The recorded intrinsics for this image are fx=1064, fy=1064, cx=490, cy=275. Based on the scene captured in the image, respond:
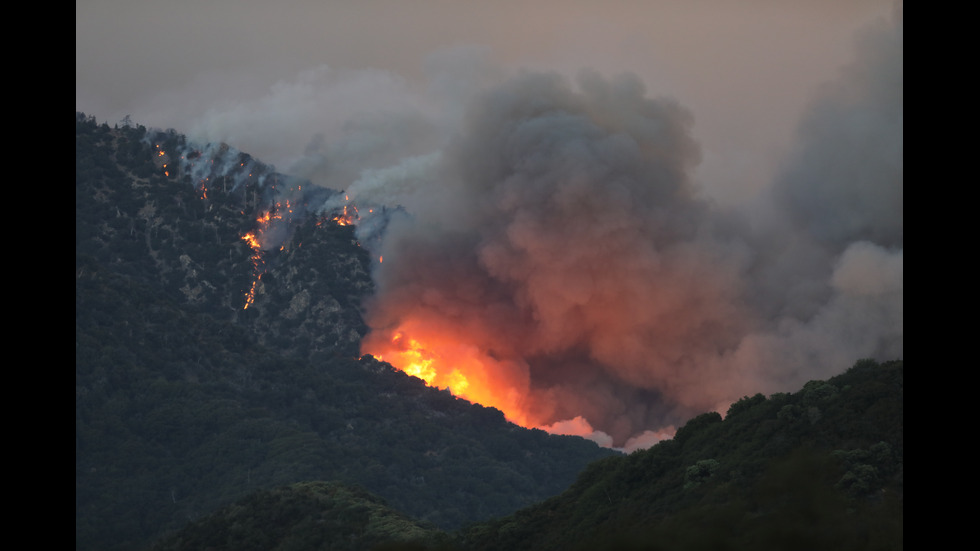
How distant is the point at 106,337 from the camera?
165 meters

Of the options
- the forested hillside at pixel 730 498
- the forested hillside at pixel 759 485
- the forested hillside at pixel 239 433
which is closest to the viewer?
the forested hillside at pixel 759 485

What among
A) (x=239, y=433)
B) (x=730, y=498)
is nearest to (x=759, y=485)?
(x=730, y=498)

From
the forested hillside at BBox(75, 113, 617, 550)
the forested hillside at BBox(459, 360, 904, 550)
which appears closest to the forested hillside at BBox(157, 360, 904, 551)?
the forested hillside at BBox(459, 360, 904, 550)

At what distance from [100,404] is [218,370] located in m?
Answer: 29.3

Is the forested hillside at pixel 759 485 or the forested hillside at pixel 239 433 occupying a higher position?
the forested hillside at pixel 239 433

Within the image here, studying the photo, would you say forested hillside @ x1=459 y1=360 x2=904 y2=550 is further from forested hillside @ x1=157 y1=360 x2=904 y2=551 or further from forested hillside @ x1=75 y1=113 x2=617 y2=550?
forested hillside @ x1=75 y1=113 x2=617 y2=550

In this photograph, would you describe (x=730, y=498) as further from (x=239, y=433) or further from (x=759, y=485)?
(x=239, y=433)

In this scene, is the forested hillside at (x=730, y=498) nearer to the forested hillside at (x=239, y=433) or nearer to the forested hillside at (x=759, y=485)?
the forested hillside at (x=759, y=485)

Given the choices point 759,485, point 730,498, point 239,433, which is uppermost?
point 239,433

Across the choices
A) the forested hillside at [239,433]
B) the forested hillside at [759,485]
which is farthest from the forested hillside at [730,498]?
the forested hillside at [239,433]
